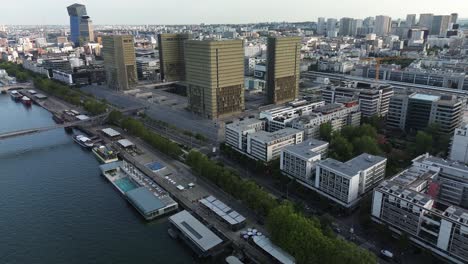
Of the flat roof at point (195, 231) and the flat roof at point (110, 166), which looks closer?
the flat roof at point (195, 231)

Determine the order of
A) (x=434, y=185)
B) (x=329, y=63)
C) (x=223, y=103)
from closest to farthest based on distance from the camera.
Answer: (x=434, y=185), (x=223, y=103), (x=329, y=63)

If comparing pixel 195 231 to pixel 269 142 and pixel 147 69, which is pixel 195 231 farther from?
pixel 147 69

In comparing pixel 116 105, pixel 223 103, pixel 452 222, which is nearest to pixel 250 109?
pixel 223 103

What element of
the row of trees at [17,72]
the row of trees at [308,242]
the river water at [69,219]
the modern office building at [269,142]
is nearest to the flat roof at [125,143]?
the river water at [69,219]

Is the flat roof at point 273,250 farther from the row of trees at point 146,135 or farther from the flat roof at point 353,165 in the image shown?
the row of trees at point 146,135

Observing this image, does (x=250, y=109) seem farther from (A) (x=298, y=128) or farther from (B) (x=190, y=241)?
(B) (x=190, y=241)

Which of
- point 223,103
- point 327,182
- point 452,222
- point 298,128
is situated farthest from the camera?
point 223,103

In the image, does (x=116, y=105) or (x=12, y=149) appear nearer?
(x=12, y=149)

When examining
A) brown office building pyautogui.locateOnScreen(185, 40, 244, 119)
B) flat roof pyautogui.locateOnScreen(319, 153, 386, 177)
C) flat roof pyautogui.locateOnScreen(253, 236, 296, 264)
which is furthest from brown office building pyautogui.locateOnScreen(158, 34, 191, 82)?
flat roof pyautogui.locateOnScreen(253, 236, 296, 264)
